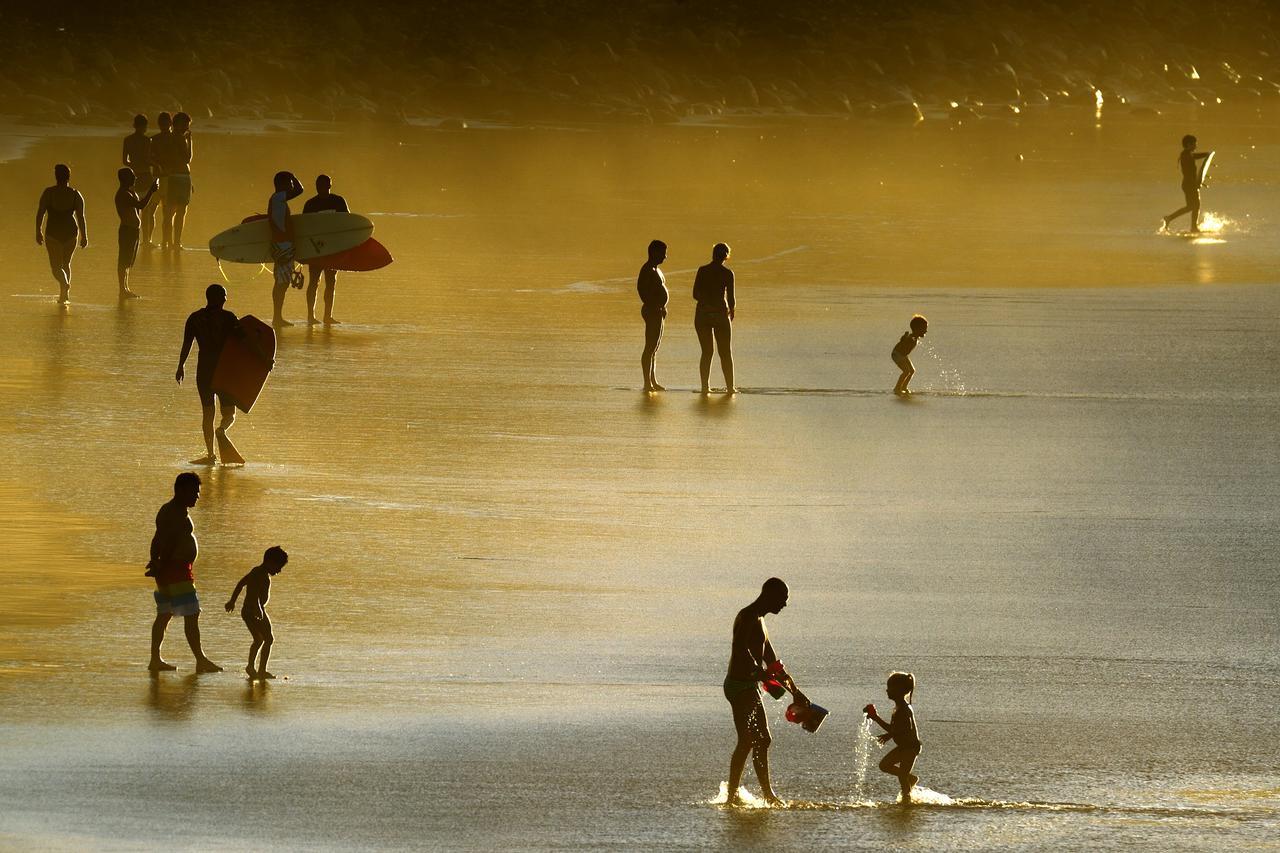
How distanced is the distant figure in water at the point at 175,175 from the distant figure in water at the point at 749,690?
74.3 feet

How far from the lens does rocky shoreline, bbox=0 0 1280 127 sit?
309ft

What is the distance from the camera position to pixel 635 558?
14398mm

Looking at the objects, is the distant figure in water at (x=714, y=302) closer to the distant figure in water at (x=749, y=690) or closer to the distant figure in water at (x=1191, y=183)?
the distant figure in water at (x=749, y=690)

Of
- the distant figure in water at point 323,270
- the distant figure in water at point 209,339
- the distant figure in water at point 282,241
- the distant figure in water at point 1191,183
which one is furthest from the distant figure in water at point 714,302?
the distant figure in water at point 1191,183

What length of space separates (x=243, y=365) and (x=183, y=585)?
221 inches

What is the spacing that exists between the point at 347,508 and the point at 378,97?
285 feet

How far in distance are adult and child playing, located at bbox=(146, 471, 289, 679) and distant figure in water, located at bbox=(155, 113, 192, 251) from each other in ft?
67.1

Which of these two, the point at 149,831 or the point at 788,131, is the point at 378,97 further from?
the point at 149,831

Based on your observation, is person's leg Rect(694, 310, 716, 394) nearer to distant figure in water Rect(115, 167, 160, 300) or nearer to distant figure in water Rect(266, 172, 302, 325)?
distant figure in water Rect(266, 172, 302, 325)

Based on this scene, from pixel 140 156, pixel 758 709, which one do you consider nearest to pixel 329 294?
pixel 140 156

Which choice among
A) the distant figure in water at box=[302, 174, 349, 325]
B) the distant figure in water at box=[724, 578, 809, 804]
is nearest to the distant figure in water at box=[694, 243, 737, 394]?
the distant figure in water at box=[302, 174, 349, 325]

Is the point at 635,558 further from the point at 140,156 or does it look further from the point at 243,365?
the point at 140,156

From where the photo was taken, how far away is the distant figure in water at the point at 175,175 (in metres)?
31.6

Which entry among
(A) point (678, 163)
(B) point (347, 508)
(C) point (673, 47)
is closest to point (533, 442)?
(B) point (347, 508)
